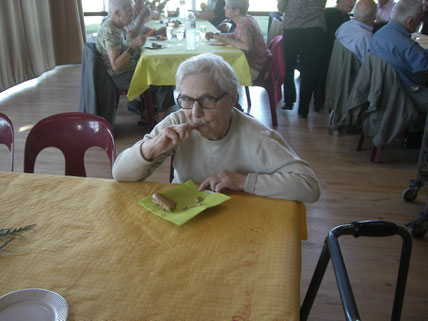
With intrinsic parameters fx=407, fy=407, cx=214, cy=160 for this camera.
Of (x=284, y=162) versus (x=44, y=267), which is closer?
(x=44, y=267)

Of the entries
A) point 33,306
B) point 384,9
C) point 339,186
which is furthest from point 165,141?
point 384,9

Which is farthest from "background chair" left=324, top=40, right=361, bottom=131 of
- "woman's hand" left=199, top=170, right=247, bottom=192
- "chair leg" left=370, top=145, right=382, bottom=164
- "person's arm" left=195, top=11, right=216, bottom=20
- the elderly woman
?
"woman's hand" left=199, top=170, right=247, bottom=192

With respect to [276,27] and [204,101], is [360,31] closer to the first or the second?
[276,27]

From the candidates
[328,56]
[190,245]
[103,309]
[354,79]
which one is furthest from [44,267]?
[328,56]

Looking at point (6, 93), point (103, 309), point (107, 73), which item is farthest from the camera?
point (6, 93)

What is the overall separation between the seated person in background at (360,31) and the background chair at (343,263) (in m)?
2.81

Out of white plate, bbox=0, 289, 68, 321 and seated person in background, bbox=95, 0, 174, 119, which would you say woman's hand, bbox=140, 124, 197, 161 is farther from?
seated person in background, bbox=95, 0, 174, 119

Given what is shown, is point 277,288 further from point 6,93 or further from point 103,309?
point 6,93

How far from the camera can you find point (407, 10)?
2.95 metres

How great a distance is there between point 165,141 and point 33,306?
2.06ft

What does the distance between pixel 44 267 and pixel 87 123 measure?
0.89 m

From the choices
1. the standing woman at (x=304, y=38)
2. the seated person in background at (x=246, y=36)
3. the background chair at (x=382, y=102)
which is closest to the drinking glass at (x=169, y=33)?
the seated person in background at (x=246, y=36)

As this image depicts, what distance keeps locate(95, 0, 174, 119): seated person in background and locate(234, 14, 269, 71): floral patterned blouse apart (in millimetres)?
822

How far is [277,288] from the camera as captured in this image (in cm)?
90
